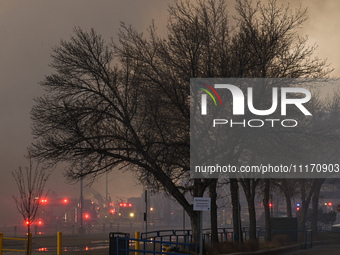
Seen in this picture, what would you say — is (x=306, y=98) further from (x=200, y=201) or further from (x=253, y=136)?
(x=200, y=201)

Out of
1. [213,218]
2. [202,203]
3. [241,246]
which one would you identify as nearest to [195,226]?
[241,246]

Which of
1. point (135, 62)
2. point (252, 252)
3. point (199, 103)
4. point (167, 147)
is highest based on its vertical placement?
point (135, 62)

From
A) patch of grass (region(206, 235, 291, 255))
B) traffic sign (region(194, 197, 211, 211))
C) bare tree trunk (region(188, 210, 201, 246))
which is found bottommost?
patch of grass (region(206, 235, 291, 255))

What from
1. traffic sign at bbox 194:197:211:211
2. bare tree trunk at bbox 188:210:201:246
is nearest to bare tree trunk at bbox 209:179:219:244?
bare tree trunk at bbox 188:210:201:246

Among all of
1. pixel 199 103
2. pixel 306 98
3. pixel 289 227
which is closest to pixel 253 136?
pixel 199 103

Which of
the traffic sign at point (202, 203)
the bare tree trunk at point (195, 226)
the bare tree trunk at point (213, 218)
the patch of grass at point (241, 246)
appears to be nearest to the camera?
the traffic sign at point (202, 203)

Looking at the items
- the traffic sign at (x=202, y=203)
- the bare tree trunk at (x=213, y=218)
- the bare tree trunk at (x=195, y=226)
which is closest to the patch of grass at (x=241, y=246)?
the bare tree trunk at (x=195, y=226)

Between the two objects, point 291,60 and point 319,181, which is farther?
point 319,181

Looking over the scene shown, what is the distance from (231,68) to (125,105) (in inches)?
215

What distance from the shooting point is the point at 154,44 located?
2756 cm

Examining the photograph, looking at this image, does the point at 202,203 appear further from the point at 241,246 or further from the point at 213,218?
the point at 213,218

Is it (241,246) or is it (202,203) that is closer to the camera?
(202,203)

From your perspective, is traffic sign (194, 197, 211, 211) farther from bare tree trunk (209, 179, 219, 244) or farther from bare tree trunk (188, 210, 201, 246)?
bare tree trunk (209, 179, 219, 244)

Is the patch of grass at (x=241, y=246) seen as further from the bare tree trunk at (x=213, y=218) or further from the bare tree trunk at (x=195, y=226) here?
the bare tree trunk at (x=213, y=218)
